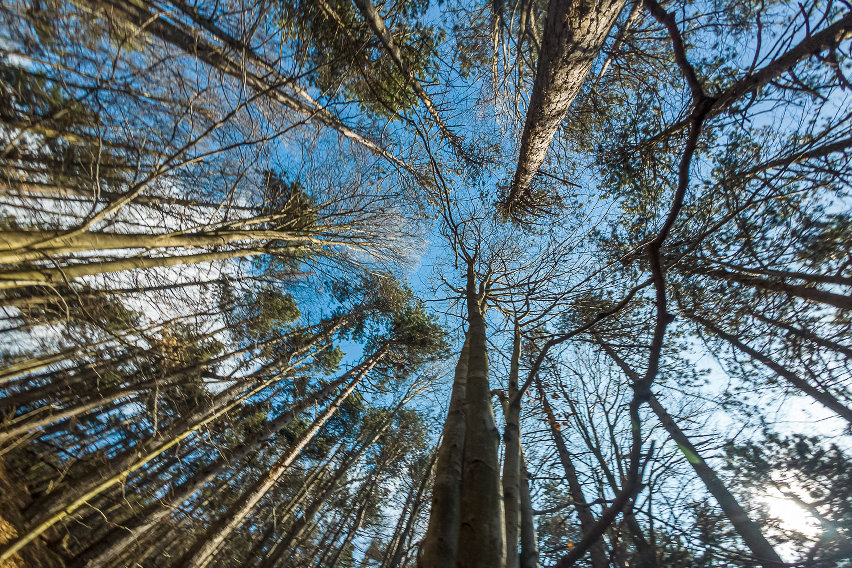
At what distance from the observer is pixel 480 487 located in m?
1.80

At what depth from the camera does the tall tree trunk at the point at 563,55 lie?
10.8ft

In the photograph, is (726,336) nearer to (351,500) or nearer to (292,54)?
(292,54)

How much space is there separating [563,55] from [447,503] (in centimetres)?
466

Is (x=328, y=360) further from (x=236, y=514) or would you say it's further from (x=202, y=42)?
(x=202, y=42)

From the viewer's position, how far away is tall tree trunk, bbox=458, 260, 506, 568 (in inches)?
57.9

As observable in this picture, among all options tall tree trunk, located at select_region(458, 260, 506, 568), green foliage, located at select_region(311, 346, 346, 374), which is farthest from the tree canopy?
green foliage, located at select_region(311, 346, 346, 374)

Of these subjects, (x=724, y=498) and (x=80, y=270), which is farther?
(x=724, y=498)

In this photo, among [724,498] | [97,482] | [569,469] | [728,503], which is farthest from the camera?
[569,469]

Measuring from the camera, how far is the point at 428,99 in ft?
15.1

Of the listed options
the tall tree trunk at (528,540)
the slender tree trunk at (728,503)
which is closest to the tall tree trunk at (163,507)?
the tall tree trunk at (528,540)

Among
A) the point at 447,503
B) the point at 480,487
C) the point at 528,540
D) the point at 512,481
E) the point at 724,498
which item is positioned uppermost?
the point at 724,498

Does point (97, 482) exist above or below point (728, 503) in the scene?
below

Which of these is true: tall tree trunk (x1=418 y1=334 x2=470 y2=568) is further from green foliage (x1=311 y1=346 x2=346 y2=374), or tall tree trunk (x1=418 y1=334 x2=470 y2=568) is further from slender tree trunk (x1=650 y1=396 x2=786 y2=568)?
green foliage (x1=311 y1=346 x2=346 y2=374)

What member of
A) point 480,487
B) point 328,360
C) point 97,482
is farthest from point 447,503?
point 328,360
